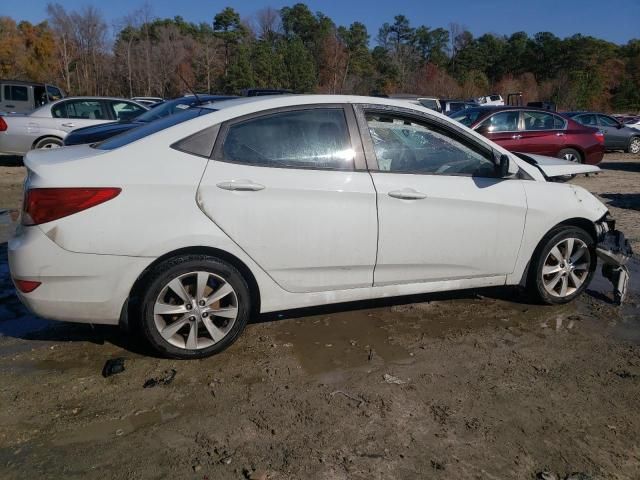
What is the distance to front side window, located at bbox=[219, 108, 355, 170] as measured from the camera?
3326 mm

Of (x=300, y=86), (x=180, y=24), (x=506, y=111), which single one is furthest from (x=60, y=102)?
(x=180, y=24)

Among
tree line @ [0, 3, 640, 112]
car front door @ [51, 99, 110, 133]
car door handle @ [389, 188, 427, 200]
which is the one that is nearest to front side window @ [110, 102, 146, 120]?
car front door @ [51, 99, 110, 133]

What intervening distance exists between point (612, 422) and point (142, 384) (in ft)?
8.60

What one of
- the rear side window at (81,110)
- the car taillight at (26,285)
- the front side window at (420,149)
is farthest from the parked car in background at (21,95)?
the front side window at (420,149)

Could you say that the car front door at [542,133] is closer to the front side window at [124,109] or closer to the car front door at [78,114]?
the front side window at [124,109]

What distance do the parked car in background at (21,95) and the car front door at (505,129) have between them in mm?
13511

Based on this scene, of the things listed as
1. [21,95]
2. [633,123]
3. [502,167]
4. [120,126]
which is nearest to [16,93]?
[21,95]

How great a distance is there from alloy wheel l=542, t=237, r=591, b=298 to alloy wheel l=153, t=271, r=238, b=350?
256 cm

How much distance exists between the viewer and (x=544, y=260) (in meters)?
4.18

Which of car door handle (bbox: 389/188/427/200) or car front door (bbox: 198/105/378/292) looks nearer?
car front door (bbox: 198/105/378/292)

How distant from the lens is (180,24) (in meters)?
76.2

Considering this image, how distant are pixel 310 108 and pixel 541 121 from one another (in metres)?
9.72

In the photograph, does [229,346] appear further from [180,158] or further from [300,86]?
[300,86]

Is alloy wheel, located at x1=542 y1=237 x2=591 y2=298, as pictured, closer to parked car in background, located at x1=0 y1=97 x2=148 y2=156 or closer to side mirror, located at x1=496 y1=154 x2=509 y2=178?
side mirror, located at x1=496 y1=154 x2=509 y2=178
